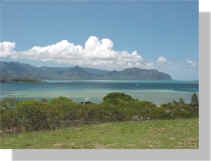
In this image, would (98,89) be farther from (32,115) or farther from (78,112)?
(32,115)

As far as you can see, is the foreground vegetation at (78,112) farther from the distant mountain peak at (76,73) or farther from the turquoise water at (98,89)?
the distant mountain peak at (76,73)

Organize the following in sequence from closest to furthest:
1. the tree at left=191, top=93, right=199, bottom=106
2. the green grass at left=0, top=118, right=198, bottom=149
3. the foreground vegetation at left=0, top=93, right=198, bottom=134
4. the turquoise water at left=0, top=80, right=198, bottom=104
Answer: the green grass at left=0, top=118, right=198, bottom=149
the foreground vegetation at left=0, top=93, right=198, bottom=134
the turquoise water at left=0, top=80, right=198, bottom=104
the tree at left=191, top=93, right=199, bottom=106

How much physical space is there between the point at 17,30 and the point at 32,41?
42 centimetres

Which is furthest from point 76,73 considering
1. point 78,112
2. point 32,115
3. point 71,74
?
point 32,115

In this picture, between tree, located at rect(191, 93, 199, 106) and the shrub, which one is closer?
the shrub

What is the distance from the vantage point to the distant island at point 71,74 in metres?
5.34

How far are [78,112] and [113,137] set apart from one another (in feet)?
3.64

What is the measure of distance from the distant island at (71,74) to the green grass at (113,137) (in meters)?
1.15

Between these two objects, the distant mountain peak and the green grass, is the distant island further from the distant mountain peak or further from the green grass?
the green grass

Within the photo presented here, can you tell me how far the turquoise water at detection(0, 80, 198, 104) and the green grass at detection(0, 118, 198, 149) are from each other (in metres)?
0.68

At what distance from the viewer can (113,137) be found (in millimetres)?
4832

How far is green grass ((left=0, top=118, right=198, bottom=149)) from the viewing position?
457 cm

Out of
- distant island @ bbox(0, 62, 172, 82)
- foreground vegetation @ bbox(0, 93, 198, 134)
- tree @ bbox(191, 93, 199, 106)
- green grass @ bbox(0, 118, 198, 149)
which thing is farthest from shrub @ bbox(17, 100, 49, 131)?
tree @ bbox(191, 93, 199, 106)

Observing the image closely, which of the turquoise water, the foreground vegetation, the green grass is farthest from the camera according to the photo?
the turquoise water
